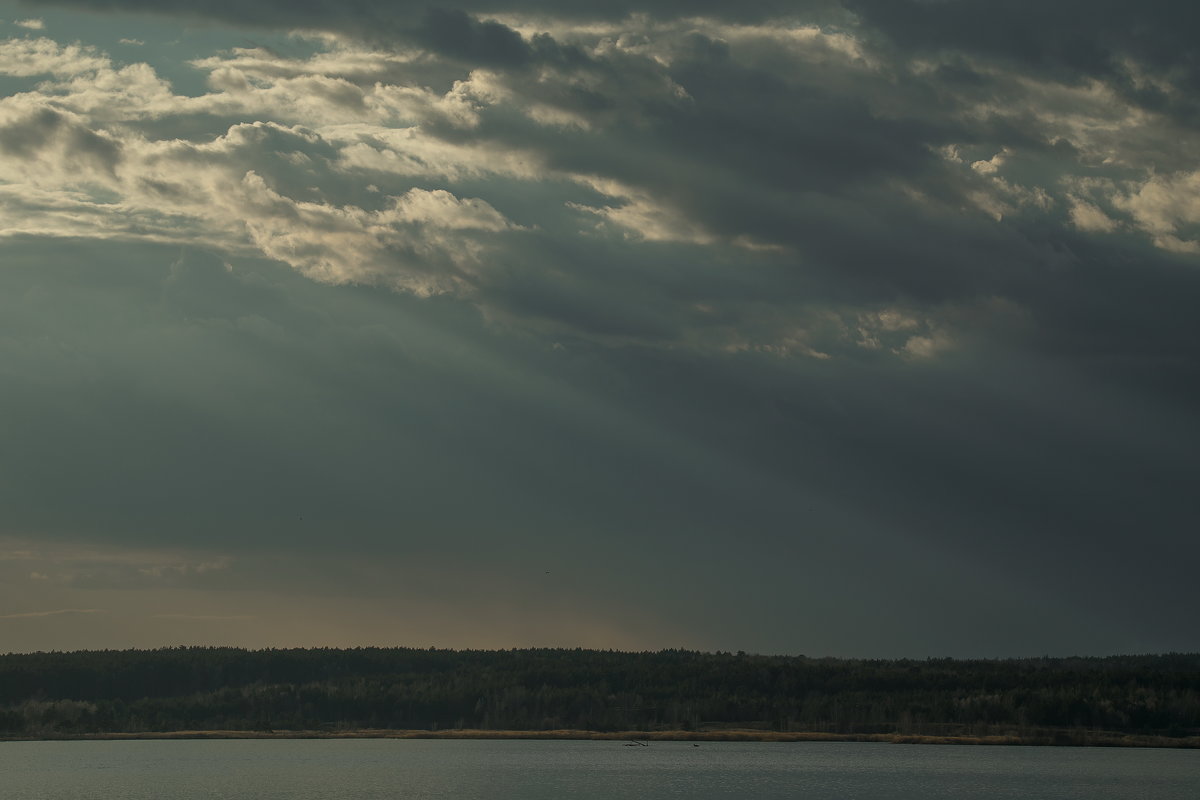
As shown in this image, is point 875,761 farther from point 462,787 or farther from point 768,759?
point 462,787

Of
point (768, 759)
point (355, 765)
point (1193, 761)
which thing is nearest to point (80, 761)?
point (355, 765)

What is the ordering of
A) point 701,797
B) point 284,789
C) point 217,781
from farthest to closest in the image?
point 217,781 → point 284,789 → point 701,797

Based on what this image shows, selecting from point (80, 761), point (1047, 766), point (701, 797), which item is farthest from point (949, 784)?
point (80, 761)

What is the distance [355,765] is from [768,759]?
59642 mm

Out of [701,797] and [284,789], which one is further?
[284,789]

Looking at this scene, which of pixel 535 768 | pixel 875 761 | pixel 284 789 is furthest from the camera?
pixel 875 761

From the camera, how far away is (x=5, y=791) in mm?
126375

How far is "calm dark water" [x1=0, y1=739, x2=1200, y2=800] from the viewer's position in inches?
4855

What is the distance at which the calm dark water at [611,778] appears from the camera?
12331cm

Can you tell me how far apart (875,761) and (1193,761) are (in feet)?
136

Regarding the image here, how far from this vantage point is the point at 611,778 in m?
150

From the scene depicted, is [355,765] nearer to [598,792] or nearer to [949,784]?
[598,792]

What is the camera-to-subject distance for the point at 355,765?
18088cm

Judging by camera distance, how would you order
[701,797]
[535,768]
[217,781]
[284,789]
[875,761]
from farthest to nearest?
[875,761]
[535,768]
[217,781]
[284,789]
[701,797]
